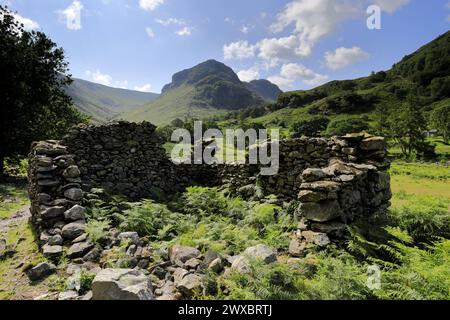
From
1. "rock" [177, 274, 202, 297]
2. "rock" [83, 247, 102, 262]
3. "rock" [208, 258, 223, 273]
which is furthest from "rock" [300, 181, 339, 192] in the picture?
"rock" [83, 247, 102, 262]

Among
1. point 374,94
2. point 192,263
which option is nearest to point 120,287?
point 192,263

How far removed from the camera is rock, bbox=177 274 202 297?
4.09 metres

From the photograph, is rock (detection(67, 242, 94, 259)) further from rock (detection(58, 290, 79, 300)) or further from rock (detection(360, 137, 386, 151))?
rock (detection(360, 137, 386, 151))

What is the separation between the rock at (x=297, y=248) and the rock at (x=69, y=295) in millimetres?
3944

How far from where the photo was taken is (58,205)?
7.00m

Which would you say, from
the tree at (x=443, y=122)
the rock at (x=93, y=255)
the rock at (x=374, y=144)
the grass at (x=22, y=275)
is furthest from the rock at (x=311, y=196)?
the tree at (x=443, y=122)

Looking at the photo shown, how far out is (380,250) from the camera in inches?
223

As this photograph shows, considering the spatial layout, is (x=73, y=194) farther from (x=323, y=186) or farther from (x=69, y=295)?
(x=323, y=186)

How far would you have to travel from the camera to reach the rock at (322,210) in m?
6.17

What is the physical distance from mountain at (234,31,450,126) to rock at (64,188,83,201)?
98.5 meters

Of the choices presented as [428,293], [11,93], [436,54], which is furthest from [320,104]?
[428,293]

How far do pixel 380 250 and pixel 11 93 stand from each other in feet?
77.3

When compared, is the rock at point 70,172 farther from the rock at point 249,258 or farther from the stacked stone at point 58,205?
the rock at point 249,258

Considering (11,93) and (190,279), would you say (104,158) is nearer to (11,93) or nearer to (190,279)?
(190,279)
